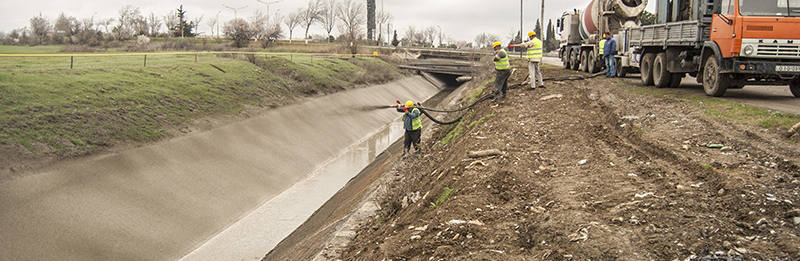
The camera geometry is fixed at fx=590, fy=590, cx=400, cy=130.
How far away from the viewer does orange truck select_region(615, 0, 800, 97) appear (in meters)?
13.3

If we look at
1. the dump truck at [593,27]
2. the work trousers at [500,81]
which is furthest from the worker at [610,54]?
the work trousers at [500,81]

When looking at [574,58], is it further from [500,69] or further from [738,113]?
[738,113]

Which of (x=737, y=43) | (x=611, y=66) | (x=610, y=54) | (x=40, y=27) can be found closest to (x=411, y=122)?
(x=737, y=43)

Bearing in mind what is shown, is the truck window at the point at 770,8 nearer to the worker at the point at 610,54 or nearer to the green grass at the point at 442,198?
the green grass at the point at 442,198

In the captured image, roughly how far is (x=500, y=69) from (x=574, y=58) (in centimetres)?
1510

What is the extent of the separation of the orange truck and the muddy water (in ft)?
37.4

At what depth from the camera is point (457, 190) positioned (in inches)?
356

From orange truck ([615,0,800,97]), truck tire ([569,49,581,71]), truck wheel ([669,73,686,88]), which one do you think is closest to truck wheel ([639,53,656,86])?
truck wheel ([669,73,686,88])

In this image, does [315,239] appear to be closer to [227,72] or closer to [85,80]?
[85,80]

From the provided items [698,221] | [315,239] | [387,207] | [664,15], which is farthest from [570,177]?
[664,15]

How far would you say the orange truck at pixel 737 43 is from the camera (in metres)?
13.3

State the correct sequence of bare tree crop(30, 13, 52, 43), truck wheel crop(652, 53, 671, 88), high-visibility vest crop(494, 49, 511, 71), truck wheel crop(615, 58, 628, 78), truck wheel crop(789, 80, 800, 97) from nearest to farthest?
truck wheel crop(789, 80, 800, 97) < high-visibility vest crop(494, 49, 511, 71) < truck wheel crop(652, 53, 671, 88) < truck wheel crop(615, 58, 628, 78) < bare tree crop(30, 13, 52, 43)

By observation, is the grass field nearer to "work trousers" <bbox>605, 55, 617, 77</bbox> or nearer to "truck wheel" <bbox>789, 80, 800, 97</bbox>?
"work trousers" <bbox>605, 55, 617, 77</bbox>

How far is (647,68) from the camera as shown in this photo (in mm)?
19109
